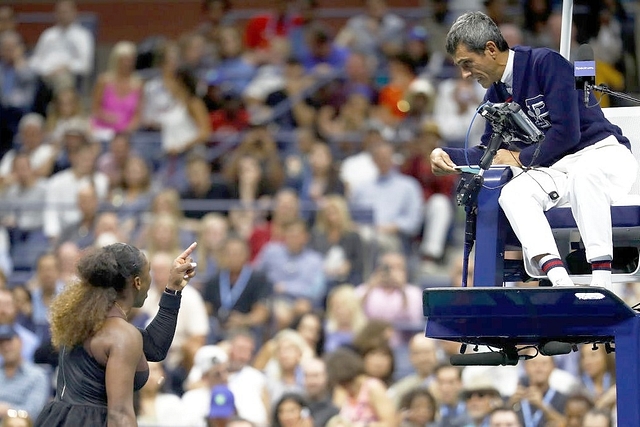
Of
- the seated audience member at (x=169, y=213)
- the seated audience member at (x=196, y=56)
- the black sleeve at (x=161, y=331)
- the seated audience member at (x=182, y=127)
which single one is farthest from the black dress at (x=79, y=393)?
the seated audience member at (x=196, y=56)

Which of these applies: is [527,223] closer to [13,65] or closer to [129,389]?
[129,389]

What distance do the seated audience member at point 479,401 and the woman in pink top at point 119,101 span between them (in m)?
6.56

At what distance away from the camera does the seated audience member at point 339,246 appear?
11594 mm

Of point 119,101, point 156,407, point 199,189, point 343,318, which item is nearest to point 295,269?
point 343,318

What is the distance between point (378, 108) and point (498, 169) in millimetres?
8004

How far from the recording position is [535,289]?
5457 millimetres

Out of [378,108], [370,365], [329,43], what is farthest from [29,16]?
[370,365]

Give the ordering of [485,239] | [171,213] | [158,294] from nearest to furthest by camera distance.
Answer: [485,239] < [158,294] < [171,213]

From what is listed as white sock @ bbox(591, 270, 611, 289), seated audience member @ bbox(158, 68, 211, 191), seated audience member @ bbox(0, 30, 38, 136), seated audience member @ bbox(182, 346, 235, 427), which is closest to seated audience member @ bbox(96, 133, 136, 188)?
seated audience member @ bbox(158, 68, 211, 191)

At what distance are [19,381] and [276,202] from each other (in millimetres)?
3373

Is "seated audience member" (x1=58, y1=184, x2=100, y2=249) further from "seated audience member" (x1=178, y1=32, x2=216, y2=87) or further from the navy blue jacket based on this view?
the navy blue jacket

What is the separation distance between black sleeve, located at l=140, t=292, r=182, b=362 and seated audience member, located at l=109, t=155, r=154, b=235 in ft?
22.8

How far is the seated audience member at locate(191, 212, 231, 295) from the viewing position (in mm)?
11867

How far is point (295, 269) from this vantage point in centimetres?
1159
